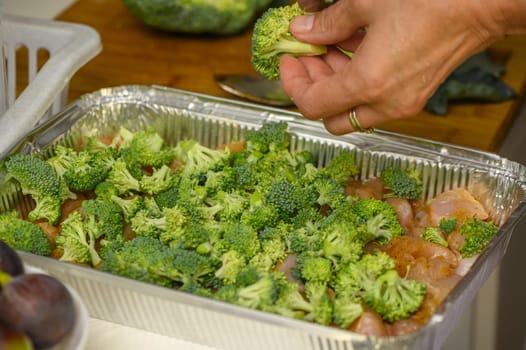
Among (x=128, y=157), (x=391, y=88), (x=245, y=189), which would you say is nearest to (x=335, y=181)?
(x=245, y=189)

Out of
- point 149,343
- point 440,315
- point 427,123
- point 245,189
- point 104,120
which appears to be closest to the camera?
point 440,315

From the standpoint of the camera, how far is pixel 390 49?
56.9 inches

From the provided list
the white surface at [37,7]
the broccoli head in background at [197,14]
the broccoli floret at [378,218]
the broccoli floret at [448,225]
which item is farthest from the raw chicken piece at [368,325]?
the white surface at [37,7]

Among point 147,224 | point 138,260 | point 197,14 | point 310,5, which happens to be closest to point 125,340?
point 138,260

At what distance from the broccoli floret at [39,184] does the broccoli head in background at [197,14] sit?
3.18 ft

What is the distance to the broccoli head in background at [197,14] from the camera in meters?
2.51

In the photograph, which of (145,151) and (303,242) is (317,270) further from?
(145,151)

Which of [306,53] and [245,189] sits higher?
[306,53]

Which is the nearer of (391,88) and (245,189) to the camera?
(391,88)

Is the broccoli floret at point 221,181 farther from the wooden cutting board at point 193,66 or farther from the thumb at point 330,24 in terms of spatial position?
the wooden cutting board at point 193,66

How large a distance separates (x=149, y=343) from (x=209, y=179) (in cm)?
40

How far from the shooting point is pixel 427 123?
7.30 feet

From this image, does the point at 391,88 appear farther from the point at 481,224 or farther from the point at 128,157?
the point at 128,157

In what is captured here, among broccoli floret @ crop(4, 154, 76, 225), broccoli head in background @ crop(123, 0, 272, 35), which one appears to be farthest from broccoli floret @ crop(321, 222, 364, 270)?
broccoli head in background @ crop(123, 0, 272, 35)
